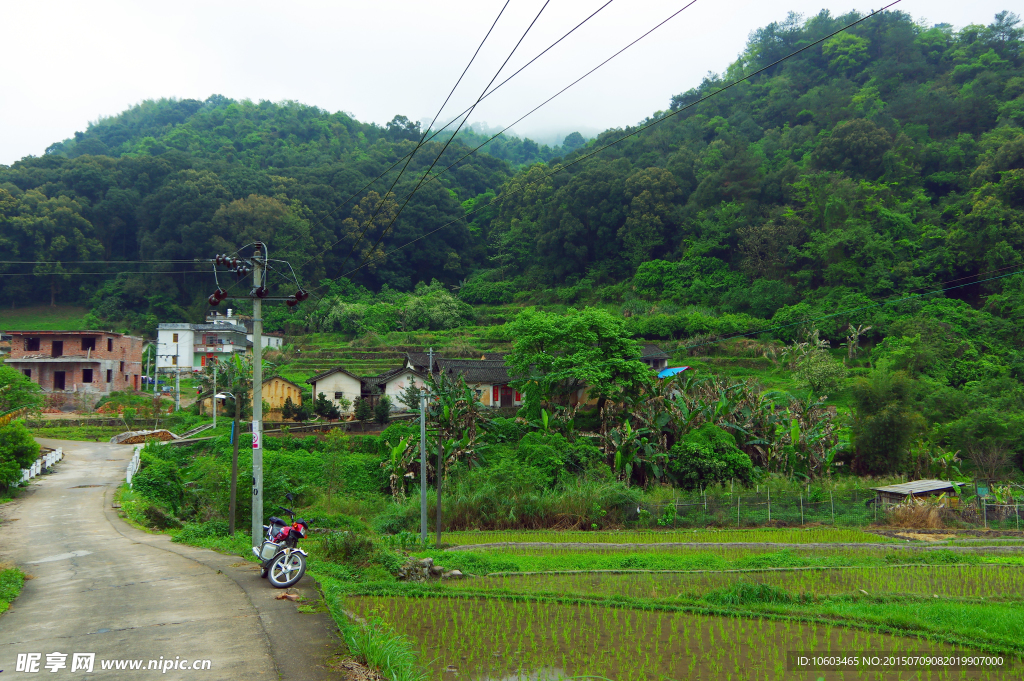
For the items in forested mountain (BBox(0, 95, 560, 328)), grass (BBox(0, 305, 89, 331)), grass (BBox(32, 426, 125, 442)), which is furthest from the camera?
forested mountain (BBox(0, 95, 560, 328))

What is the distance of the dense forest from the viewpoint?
47156 millimetres

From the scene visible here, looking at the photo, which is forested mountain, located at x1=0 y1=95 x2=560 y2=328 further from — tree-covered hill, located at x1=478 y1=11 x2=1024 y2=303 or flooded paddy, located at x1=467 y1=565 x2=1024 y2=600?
flooded paddy, located at x1=467 y1=565 x2=1024 y2=600

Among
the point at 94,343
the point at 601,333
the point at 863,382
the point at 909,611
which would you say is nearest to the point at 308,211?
the point at 94,343

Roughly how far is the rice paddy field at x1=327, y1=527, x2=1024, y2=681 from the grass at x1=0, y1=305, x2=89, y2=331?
6455 cm

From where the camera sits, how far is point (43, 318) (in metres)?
66.0

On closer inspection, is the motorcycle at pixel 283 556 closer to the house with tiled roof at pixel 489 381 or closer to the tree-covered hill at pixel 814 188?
the house with tiled roof at pixel 489 381

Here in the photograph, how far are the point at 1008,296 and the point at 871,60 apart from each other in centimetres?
4820

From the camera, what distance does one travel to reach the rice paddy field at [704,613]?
26.7 feet

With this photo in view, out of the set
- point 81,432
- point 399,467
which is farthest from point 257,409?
point 81,432

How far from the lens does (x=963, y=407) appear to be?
30266 mm

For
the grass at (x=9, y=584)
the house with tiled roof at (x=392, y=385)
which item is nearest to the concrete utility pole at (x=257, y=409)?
the grass at (x=9, y=584)

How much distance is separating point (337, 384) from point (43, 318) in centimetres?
4641

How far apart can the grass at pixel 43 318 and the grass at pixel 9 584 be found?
2401 inches

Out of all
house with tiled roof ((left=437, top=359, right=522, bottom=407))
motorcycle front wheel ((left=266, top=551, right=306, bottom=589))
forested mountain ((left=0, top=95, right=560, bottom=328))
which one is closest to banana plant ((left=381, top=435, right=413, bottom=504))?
house with tiled roof ((left=437, top=359, right=522, bottom=407))
